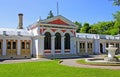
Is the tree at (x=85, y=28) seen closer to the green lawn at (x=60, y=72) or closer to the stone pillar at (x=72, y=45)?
the stone pillar at (x=72, y=45)

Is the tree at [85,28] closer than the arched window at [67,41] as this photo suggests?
No

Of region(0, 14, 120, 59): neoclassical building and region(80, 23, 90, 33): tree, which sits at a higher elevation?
region(80, 23, 90, 33): tree

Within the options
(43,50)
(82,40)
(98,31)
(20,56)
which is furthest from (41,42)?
(98,31)

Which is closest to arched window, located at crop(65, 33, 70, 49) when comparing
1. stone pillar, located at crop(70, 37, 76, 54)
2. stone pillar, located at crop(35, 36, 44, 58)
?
stone pillar, located at crop(70, 37, 76, 54)

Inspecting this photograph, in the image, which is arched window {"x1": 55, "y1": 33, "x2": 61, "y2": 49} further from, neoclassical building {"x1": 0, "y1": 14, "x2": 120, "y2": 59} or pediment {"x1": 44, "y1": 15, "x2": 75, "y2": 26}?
pediment {"x1": 44, "y1": 15, "x2": 75, "y2": 26}

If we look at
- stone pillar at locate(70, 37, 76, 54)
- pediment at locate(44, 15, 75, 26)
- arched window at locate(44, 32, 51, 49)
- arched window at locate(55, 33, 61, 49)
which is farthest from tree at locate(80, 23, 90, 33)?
arched window at locate(44, 32, 51, 49)

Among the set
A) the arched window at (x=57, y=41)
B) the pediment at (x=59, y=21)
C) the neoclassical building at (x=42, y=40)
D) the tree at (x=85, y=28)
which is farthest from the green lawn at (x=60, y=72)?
the tree at (x=85, y=28)

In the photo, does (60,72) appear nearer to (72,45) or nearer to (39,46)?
(39,46)

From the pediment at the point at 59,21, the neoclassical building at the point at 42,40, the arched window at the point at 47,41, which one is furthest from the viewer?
the pediment at the point at 59,21

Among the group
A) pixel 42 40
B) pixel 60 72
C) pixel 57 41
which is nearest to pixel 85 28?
pixel 57 41

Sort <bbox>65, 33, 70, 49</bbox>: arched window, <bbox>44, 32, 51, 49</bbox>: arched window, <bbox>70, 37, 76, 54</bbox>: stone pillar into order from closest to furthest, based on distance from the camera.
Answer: <bbox>44, 32, 51, 49</bbox>: arched window
<bbox>65, 33, 70, 49</bbox>: arched window
<bbox>70, 37, 76, 54</bbox>: stone pillar

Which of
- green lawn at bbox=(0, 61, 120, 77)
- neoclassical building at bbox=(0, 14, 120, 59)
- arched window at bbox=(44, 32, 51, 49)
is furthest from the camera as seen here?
arched window at bbox=(44, 32, 51, 49)

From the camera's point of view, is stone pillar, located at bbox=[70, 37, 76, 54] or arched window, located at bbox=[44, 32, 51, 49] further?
stone pillar, located at bbox=[70, 37, 76, 54]

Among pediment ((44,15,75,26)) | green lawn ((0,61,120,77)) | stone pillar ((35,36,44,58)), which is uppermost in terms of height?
pediment ((44,15,75,26))
